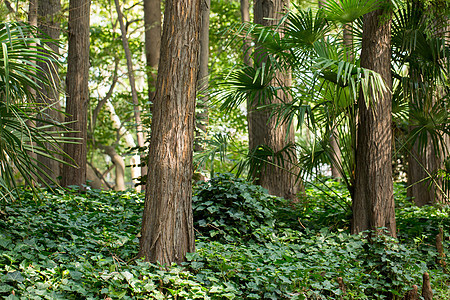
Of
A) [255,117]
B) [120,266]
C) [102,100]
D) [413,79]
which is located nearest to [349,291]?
[120,266]

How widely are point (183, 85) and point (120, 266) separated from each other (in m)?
1.75

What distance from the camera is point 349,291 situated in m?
4.29

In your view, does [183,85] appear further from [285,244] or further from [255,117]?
[255,117]

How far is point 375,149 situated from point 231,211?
2017 millimetres

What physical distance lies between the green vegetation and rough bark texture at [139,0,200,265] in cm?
20

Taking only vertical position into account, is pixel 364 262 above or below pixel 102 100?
below

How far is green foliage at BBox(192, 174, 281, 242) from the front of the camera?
5504 millimetres

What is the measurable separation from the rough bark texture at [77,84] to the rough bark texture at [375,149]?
4.69 metres

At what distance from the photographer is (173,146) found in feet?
13.6

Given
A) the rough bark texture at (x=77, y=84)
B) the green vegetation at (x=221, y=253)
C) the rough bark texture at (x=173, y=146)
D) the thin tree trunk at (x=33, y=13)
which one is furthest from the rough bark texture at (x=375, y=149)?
the thin tree trunk at (x=33, y=13)

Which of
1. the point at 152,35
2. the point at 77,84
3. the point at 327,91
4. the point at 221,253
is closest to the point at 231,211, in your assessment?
the point at 221,253

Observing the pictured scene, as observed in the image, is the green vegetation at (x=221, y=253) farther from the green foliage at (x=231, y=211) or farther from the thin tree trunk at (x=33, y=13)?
the thin tree trunk at (x=33, y=13)

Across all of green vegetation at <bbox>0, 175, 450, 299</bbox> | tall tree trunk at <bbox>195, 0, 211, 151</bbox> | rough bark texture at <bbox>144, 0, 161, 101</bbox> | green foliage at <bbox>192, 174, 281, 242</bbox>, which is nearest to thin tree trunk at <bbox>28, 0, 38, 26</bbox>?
tall tree trunk at <bbox>195, 0, 211, 151</bbox>

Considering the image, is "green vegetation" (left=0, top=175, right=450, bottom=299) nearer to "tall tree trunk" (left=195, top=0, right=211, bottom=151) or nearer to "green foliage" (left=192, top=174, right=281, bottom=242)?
"green foliage" (left=192, top=174, right=281, bottom=242)
